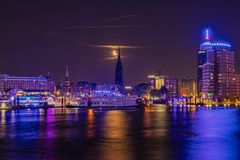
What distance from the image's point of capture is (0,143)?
1252 inches

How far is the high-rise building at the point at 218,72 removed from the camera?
183 metres

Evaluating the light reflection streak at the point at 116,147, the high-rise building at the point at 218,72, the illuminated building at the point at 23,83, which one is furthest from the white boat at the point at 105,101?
the light reflection streak at the point at 116,147

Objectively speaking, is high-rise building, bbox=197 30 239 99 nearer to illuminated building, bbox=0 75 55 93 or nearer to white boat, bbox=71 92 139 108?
white boat, bbox=71 92 139 108

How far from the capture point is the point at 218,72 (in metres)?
185

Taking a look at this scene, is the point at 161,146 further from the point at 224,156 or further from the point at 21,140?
the point at 21,140

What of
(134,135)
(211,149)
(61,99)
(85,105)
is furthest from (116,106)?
(211,149)

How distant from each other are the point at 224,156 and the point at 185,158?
2.21m

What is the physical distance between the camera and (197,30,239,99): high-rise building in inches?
7190

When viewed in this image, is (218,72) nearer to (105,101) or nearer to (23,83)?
(105,101)

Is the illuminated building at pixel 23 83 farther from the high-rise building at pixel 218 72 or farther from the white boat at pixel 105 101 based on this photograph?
the high-rise building at pixel 218 72

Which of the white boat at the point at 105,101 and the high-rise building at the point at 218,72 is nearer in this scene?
the white boat at the point at 105,101

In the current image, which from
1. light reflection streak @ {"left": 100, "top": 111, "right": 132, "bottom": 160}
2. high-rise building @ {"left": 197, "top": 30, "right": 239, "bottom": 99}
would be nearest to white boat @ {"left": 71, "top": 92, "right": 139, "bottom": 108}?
high-rise building @ {"left": 197, "top": 30, "right": 239, "bottom": 99}

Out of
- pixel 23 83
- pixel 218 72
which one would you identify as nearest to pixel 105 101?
pixel 23 83

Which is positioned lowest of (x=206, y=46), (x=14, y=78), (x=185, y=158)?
(x=185, y=158)
